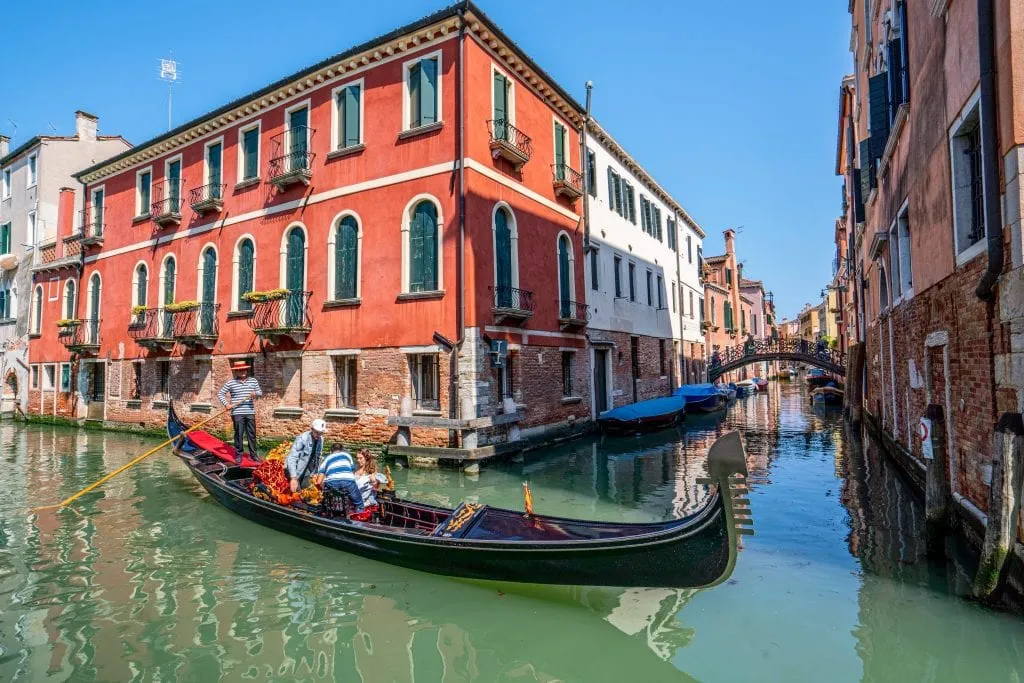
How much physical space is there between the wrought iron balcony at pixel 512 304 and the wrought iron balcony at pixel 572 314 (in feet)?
4.34

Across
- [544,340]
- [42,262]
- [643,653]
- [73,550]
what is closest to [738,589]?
[643,653]

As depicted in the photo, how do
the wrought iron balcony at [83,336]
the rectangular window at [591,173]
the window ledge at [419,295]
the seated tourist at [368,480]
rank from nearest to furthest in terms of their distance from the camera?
the seated tourist at [368,480] → the window ledge at [419,295] → the rectangular window at [591,173] → the wrought iron balcony at [83,336]

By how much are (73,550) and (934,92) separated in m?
9.55

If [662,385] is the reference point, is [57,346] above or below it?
above

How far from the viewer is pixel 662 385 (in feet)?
62.5

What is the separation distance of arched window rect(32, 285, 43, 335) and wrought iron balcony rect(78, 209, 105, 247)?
3810 millimetres

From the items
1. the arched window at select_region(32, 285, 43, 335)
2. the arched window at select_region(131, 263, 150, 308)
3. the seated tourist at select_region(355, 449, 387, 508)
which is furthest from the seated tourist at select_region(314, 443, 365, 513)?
the arched window at select_region(32, 285, 43, 335)

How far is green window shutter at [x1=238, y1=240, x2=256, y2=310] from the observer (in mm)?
12805

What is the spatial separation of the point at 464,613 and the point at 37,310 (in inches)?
857

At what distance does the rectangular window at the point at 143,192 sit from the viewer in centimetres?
1545

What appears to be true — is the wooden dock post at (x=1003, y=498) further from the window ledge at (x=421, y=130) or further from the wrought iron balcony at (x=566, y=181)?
the wrought iron balcony at (x=566, y=181)

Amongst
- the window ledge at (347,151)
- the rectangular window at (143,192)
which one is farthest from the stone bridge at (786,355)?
the rectangular window at (143,192)

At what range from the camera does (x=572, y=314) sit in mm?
13062

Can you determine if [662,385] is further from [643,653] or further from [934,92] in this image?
[643,653]
